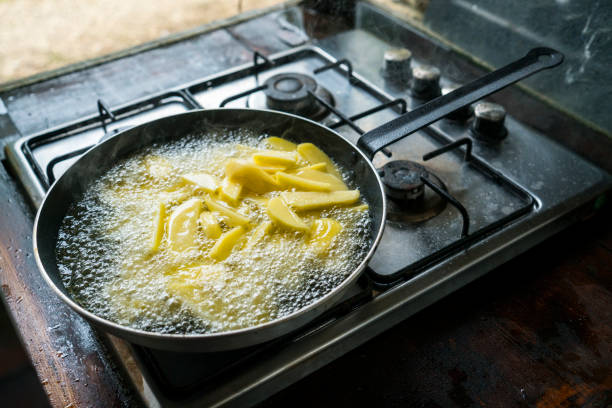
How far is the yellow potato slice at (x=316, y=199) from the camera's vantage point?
783 mm

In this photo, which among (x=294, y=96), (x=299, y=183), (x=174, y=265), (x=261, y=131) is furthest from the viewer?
(x=294, y=96)

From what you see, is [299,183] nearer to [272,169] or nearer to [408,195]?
[272,169]

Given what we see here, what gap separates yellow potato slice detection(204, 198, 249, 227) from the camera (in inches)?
30.1

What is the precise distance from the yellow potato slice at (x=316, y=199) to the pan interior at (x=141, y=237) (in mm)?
22

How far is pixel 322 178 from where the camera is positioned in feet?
2.70

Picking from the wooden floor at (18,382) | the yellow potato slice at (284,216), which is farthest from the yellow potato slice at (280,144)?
the wooden floor at (18,382)

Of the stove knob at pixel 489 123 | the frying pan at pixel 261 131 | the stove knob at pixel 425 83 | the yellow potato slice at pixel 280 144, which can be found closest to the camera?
the frying pan at pixel 261 131

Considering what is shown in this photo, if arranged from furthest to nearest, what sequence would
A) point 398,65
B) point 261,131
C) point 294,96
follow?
point 398,65 → point 294,96 → point 261,131

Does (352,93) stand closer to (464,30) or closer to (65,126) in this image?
(464,30)

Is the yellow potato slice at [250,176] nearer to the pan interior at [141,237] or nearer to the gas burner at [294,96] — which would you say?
the pan interior at [141,237]

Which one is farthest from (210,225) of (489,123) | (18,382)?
(489,123)

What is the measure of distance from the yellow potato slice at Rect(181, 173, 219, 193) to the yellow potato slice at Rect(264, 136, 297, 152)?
12 centimetres

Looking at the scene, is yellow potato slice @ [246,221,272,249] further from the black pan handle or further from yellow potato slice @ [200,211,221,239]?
the black pan handle

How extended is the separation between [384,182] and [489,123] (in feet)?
0.98
